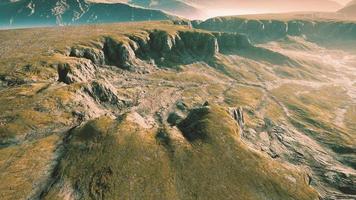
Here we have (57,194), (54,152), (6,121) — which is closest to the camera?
(57,194)

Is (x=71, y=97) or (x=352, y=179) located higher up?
(x=71, y=97)

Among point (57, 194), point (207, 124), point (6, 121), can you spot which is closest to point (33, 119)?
point (6, 121)

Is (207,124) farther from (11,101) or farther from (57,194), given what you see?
(11,101)

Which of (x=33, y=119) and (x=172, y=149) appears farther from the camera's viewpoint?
(x=33, y=119)

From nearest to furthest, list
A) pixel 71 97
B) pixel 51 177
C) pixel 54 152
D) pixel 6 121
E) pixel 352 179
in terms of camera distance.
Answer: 1. pixel 51 177
2. pixel 54 152
3. pixel 6 121
4. pixel 352 179
5. pixel 71 97

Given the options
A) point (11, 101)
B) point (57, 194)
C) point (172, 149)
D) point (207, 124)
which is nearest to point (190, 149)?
point (172, 149)

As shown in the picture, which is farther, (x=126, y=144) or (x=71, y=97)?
(x=71, y=97)

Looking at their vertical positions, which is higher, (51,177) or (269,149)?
(51,177)

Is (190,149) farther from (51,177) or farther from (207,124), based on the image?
(51,177)

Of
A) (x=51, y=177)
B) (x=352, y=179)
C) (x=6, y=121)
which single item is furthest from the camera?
(x=352, y=179)

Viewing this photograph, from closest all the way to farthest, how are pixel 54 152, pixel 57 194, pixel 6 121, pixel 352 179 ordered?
pixel 57 194, pixel 54 152, pixel 6 121, pixel 352 179
